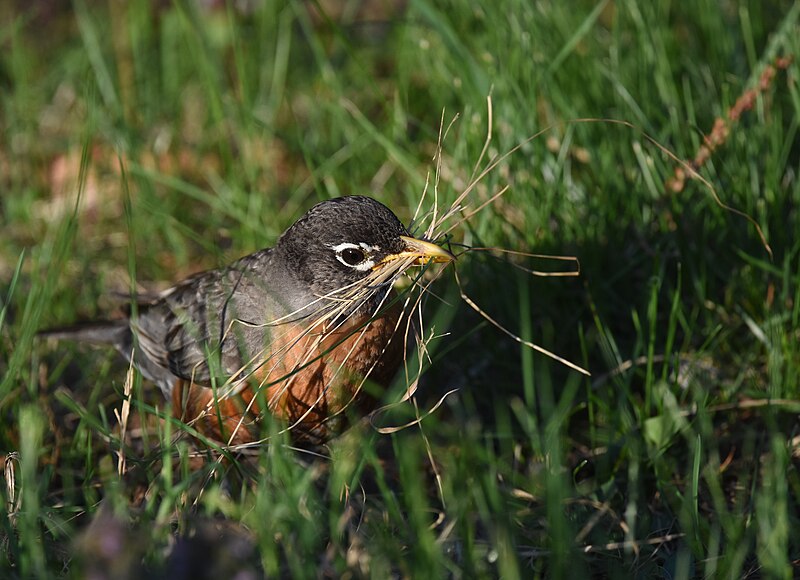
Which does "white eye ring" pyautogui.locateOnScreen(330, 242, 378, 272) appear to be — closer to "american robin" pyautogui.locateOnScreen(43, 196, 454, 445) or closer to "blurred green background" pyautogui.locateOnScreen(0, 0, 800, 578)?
"american robin" pyautogui.locateOnScreen(43, 196, 454, 445)

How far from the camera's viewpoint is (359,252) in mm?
3416

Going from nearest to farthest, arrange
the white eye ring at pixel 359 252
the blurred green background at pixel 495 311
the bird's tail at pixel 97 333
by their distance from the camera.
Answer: the blurred green background at pixel 495 311 → the white eye ring at pixel 359 252 → the bird's tail at pixel 97 333

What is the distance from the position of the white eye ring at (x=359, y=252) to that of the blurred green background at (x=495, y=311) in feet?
1.40

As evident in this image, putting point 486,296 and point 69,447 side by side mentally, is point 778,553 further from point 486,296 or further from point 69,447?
point 69,447

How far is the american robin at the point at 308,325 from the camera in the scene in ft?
10.8

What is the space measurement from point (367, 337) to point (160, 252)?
2293 mm

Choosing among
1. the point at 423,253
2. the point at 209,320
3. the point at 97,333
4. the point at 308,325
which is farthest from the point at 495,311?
the point at 97,333

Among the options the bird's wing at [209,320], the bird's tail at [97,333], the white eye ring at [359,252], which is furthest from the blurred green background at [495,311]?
the white eye ring at [359,252]

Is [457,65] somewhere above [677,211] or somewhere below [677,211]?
above

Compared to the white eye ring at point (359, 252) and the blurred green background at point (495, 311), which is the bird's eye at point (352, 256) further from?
the blurred green background at point (495, 311)

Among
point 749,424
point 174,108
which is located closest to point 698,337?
point 749,424

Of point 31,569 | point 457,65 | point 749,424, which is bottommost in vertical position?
point 749,424

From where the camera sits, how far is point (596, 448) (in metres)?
3.66

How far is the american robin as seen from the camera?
3295mm
